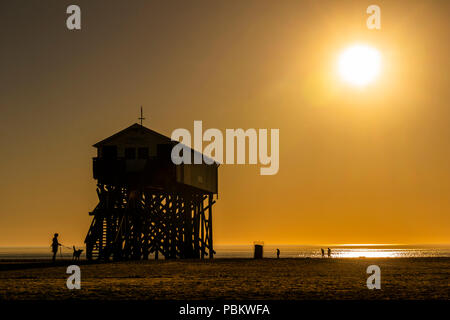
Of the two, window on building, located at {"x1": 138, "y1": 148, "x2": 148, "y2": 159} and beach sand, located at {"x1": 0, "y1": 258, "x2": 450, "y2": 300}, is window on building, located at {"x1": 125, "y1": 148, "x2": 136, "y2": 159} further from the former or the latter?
beach sand, located at {"x1": 0, "y1": 258, "x2": 450, "y2": 300}

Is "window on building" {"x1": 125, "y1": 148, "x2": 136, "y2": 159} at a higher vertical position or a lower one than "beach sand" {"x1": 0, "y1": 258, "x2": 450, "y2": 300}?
higher

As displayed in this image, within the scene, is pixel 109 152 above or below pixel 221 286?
above

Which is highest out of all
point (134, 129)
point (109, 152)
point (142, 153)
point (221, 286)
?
point (134, 129)

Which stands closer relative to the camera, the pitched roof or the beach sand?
the beach sand

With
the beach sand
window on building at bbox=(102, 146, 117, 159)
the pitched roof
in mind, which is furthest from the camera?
window on building at bbox=(102, 146, 117, 159)

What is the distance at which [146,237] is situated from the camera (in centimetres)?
4853

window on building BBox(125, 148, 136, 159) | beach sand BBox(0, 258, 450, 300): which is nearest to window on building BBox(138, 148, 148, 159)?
window on building BBox(125, 148, 136, 159)

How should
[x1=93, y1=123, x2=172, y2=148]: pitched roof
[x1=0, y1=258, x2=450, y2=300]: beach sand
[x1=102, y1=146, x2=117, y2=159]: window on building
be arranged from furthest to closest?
[x1=102, y1=146, x2=117, y2=159]: window on building → [x1=93, y1=123, x2=172, y2=148]: pitched roof → [x1=0, y1=258, x2=450, y2=300]: beach sand

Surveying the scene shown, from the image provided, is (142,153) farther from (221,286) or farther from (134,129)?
(221,286)

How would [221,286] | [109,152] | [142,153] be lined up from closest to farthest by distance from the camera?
1. [221,286]
2. [142,153]
3. [109,152]

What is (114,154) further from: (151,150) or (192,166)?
(192,166)

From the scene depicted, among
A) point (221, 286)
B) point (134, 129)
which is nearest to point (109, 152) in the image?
point (134, 129)
